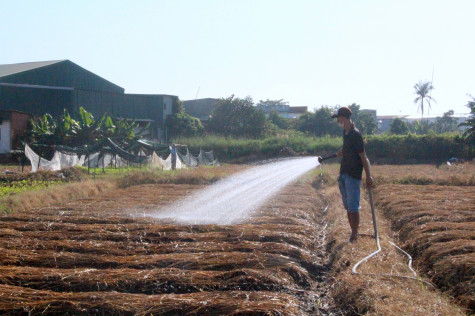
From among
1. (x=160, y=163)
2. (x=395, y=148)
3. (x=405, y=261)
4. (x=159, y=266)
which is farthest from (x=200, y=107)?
(x=159, y=266)

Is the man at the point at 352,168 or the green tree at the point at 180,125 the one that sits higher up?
the green tree at the point at 180,125

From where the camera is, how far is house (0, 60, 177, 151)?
32.4 meters

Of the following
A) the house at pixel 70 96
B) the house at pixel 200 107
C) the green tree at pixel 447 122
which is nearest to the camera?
the house at pixel 70 96

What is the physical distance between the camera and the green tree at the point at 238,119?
1612 inches

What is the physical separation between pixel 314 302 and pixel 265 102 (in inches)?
2402

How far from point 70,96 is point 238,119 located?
1432 cm

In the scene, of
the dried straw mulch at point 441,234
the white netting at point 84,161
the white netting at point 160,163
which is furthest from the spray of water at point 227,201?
the white netting at point 84,161

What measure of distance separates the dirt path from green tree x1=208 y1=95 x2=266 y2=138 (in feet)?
107

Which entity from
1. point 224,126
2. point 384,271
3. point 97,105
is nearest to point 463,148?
point 224,126

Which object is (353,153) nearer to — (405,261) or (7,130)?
(405,261)

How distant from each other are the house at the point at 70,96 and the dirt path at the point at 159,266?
25.0 m

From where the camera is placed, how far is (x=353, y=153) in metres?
6.49

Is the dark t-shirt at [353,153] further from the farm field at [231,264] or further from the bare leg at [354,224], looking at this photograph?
the farm field at [231,264]

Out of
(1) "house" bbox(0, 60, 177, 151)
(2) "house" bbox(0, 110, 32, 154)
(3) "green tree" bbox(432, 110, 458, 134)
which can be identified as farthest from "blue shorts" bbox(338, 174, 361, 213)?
(3) "green tree" bbox(432, 110, 458, 134)
